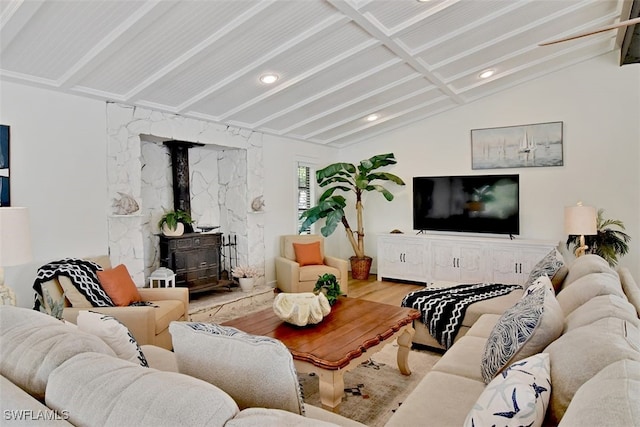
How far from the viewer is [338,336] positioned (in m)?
2.49

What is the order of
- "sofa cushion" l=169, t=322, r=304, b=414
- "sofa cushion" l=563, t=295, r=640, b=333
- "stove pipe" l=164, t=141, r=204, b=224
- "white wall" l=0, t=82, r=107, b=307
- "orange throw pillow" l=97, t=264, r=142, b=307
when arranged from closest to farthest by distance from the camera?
"sofa cushion" l=169, t=322, r=304, b=414
"sofa cushion" l=563, t=295, r=640, b=333
"orange throw pillow" l=97, t=264, r=142, b=307
"white wall" l=0, t=82, r=107, b=307
"stove pipe" l=164, t=141, r=204, b=224

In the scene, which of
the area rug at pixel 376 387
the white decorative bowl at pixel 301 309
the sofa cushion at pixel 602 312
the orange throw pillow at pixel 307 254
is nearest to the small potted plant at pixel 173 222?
the orange throw pillow at pixel 307 254

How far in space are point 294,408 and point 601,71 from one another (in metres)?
6.14

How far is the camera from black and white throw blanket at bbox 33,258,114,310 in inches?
117

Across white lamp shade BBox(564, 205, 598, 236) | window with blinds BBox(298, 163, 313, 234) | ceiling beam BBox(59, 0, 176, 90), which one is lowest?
white lamp shade BBox(564, 205, 598, 236)

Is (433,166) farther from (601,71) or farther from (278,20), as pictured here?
(278,20)

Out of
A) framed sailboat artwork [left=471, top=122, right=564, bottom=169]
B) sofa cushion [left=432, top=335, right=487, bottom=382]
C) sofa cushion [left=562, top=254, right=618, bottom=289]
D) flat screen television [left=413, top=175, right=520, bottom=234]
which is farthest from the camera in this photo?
flat screen television [left=413, top=175, right=520, bottom=234]

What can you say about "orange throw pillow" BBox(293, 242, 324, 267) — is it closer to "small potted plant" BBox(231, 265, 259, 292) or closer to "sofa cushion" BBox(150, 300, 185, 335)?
"small potted plant" BBox(231, 265, 259, 292)

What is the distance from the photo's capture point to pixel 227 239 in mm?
5723

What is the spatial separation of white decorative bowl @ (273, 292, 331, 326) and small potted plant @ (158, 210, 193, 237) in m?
2.41

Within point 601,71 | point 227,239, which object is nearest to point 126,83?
point 227,239

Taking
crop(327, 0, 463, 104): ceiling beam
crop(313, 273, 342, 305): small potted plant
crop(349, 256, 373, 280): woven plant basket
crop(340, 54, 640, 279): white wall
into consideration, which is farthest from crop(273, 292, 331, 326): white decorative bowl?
crop(340, 54, 640, 279): white wall

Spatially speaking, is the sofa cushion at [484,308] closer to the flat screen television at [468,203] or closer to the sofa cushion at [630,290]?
Result: the sofa cushion at [630,290]

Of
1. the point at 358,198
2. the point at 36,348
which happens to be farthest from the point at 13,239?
the point at 358,198
